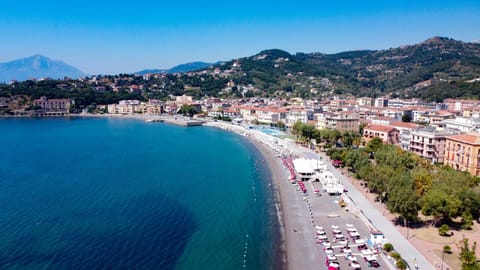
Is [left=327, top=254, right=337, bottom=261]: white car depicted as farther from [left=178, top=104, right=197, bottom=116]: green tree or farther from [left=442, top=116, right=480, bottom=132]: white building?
[left=178, top=104, right=197, bottom=116]: green tree

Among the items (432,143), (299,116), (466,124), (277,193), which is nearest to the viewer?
(277,193)

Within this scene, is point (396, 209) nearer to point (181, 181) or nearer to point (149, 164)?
point (181, 181)

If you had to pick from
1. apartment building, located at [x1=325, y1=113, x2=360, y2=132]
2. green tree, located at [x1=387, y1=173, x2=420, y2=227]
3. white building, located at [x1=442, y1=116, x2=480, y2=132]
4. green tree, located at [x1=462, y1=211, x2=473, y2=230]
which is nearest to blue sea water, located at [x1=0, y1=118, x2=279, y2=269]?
green tree, located at [x1=387, y1=173, x2=420, y2=227]

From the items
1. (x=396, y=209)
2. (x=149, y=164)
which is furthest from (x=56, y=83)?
(x=396, y=209)

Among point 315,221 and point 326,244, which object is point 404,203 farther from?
point 315,221

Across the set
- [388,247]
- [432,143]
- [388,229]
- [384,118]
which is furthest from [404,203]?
[384,118]

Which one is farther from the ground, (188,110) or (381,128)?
(188,110)
